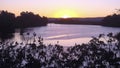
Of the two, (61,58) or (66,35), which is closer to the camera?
(61,58)

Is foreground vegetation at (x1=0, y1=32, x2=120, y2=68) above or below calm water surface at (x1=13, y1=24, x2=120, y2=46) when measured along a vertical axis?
above

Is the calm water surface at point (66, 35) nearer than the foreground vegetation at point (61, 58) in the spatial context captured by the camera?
No

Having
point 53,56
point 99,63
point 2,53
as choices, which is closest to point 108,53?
point 99,63

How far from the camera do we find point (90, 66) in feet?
23.8

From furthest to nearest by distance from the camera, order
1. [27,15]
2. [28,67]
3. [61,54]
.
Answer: [27,15], [61,54], [28,67]

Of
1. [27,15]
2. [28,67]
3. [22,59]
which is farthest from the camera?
[27,15]

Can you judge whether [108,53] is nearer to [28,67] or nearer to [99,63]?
[99,63]

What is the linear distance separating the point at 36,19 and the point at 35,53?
13072cm

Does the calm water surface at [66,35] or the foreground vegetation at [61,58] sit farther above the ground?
the foreground vegetation at [61,58]

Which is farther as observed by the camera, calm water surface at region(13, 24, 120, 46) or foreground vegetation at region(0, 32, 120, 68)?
calm water surface at region(13, 24, 120, 46)

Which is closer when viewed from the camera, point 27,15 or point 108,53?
point 108,53

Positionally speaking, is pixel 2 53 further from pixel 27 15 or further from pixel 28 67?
pixel 27 15

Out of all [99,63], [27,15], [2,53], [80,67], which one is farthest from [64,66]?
[27,15]

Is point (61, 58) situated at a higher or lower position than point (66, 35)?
higher
